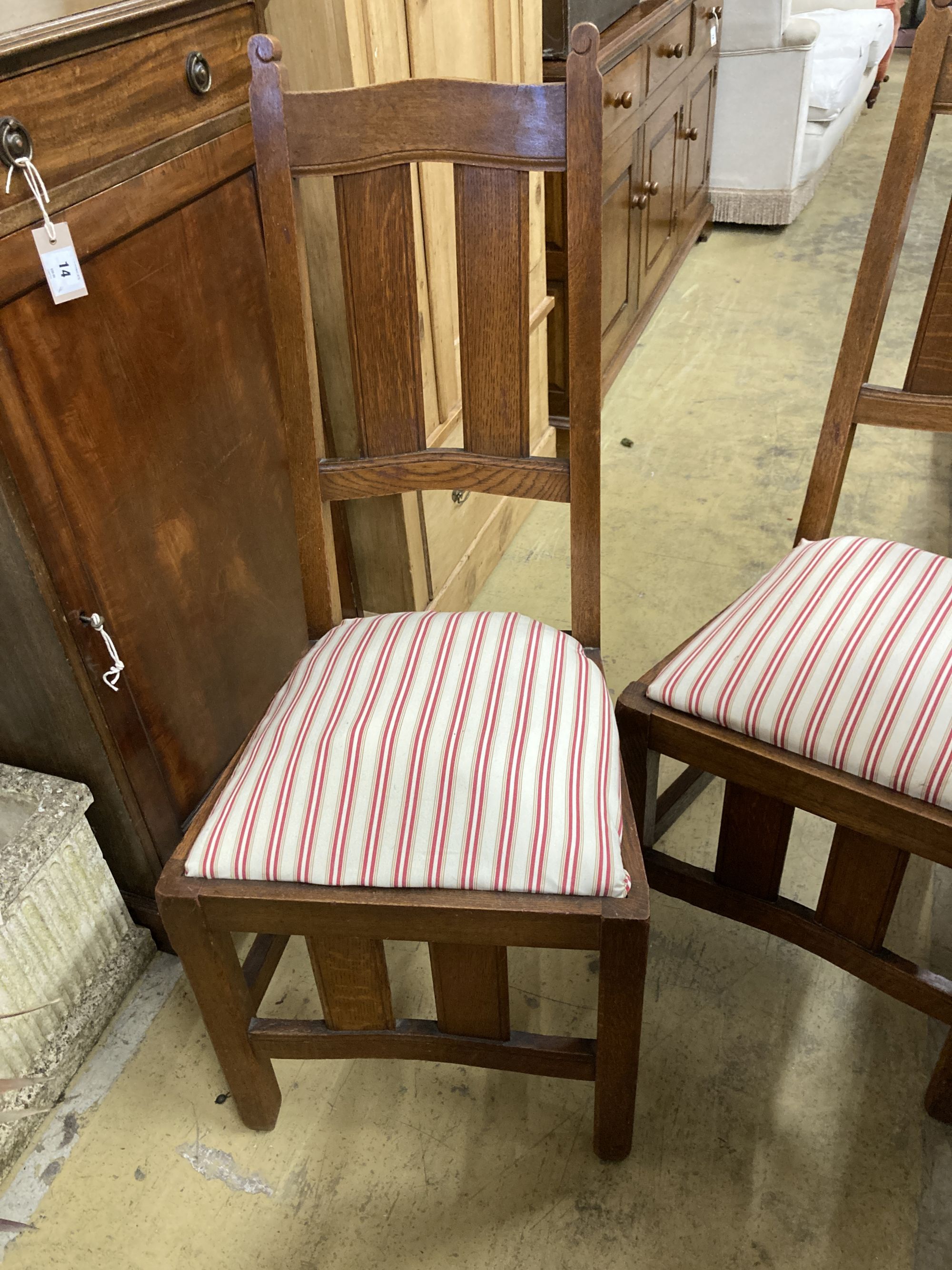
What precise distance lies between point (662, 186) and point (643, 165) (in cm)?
28

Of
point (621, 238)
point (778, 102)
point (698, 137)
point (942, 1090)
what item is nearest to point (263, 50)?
point (942, 1090)

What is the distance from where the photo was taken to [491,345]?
3.49ft

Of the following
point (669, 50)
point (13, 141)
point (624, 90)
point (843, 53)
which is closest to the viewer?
point (13, 141)

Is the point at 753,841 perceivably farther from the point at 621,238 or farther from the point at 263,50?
the point at 621,238

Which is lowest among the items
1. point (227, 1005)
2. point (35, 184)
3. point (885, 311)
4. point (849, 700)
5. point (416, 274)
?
point (227, 1005)

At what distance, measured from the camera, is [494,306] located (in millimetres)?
1043

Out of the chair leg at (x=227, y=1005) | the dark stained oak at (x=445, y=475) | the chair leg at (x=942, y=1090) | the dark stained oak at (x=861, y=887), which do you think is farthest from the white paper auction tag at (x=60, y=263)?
the chair leg at (x=942, y=1090)

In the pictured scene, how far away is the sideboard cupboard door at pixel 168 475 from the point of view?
1.00 meters

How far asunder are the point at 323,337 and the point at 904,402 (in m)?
0.83

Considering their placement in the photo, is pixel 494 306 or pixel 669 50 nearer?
pixel 494 306

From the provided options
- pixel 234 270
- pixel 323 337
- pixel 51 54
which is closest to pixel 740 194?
pixel 323 337

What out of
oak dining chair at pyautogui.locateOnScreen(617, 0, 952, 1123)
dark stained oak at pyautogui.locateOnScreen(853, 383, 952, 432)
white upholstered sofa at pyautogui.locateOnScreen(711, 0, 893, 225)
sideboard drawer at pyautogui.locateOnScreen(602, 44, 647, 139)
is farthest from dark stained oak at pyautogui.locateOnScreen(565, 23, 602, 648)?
white upholstered sofa at pyautogui.locateOnScreen(711, 0, 893, 225)

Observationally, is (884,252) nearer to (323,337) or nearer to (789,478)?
(323,337)

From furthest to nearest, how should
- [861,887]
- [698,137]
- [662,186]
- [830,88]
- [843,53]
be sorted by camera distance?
[843,53]
[830,88]
[698,137]
[662,186]
[861,887]
